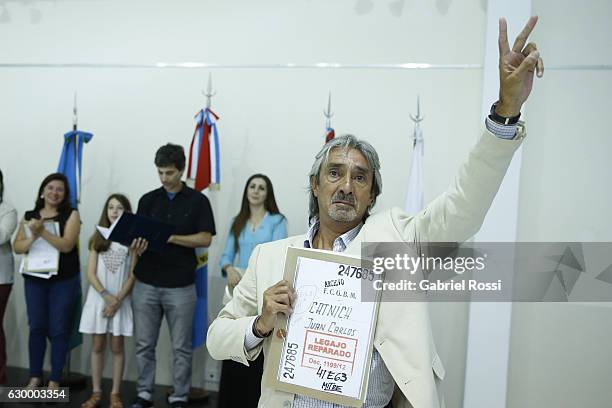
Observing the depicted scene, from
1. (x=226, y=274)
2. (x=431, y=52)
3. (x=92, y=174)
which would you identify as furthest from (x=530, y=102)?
(x=92, y=174)

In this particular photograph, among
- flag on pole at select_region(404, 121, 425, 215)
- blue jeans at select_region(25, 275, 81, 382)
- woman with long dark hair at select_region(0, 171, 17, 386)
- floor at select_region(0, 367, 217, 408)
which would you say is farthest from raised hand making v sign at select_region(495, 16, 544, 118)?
woman with long dark hair at select_region(0, 171, 17, 386)

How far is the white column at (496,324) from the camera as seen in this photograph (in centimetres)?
409

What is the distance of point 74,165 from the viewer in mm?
4762

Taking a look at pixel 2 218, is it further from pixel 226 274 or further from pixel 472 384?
pixel 472 384

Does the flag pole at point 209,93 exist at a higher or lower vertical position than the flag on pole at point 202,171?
higher

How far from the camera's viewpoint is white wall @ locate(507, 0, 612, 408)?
162 inches

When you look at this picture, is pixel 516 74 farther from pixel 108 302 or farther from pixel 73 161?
pixel 73 161

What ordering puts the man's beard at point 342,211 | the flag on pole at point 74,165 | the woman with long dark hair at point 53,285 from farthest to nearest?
the flag on pole at point 74,165, the woman with long dark hair at point 53,285, the man's beard at point 342,211

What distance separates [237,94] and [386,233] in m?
3.60

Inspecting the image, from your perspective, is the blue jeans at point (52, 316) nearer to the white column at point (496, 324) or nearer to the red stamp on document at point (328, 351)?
the white column at point (496, 324)

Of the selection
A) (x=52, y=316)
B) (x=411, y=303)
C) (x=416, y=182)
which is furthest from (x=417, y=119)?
(x=52, y=316)

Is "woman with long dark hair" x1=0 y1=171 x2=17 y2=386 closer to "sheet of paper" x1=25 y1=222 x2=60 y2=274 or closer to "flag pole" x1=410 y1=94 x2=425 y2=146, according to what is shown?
"sheet of paper" x1=25 y1=222 x2=60 y2=274

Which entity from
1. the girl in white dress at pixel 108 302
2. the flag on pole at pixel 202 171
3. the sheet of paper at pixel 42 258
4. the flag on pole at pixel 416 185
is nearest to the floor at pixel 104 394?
the girl in white dress at pixel 108 302

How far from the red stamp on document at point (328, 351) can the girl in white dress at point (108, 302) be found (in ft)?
10.1
